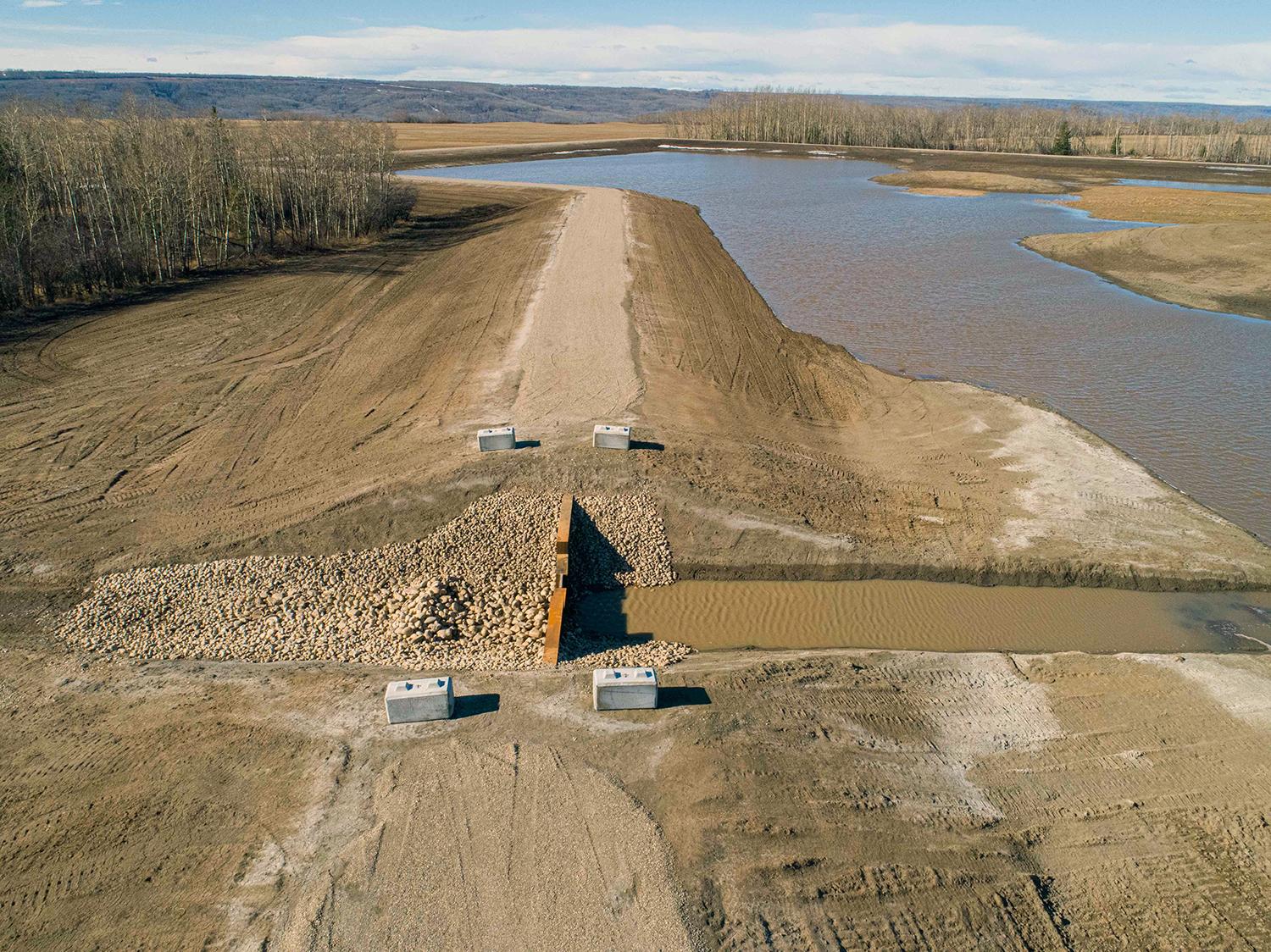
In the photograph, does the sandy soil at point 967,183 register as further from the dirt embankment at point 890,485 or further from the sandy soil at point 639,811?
the sandy soil at point 639,811

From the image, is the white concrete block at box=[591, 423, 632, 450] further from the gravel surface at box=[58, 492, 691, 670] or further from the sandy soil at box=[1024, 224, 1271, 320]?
the sandy soil at box=[1024, 224, 1271, 320]

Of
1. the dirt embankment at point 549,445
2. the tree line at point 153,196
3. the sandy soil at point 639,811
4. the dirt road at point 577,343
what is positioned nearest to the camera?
the sandy soil at point 639,811

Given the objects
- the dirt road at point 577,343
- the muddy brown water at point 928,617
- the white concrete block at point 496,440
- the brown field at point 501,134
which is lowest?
the muddy brown water at point 928,617

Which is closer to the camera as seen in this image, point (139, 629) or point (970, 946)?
point (970, 946)

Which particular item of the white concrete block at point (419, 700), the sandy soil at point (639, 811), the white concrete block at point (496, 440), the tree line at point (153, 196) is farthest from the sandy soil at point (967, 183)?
the white concrete block at point (419, 700)

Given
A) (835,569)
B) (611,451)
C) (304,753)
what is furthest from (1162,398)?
(304,753)

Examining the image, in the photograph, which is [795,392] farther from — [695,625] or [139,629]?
[139,629]
